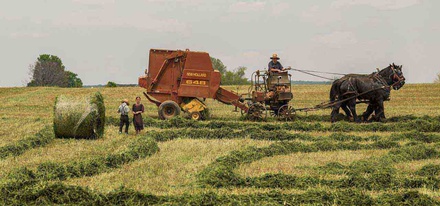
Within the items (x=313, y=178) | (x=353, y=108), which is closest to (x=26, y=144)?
(x=313, y=178)

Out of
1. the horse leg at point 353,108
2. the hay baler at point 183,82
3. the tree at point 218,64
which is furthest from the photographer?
the tree at point 218,64

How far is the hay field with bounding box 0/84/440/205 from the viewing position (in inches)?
348

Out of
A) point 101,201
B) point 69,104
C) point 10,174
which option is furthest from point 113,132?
point 101,201

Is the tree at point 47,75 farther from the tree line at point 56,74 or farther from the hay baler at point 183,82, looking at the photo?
the hay baler at point 183,82

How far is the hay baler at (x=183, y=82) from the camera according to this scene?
73.0ft

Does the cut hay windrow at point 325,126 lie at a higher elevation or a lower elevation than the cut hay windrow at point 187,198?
higher

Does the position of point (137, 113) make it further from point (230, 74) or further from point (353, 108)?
point (230, 74)

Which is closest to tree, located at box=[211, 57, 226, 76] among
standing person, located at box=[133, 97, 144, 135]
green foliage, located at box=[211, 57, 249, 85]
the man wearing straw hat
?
green foliage, located at box=[211, 57, 249, 85]

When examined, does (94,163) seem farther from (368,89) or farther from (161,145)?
(368,89)

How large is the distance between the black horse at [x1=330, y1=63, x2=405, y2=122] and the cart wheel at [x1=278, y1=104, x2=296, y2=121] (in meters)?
1.61

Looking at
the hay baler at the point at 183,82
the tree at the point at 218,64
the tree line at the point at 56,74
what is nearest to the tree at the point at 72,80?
the tree line at the point at 56,74

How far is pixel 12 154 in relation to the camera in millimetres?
13633

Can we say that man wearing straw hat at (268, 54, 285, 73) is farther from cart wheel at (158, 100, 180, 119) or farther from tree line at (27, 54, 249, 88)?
tree line at (27, 54, 249, 88)

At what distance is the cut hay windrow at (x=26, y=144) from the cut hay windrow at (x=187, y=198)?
5013 millimetres
